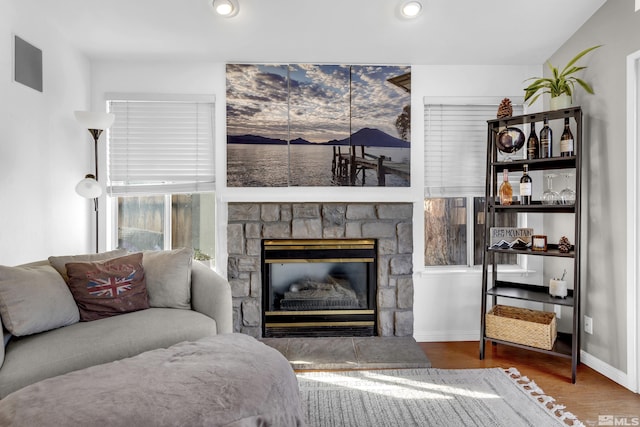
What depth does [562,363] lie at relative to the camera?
2.85 m

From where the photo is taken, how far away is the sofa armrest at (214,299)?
234 centimetres

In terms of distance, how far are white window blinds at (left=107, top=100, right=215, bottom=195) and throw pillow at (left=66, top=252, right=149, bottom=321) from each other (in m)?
1.02

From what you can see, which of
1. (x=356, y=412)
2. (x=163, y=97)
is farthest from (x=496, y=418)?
(x=163, y=97)

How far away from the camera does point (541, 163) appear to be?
2.96 m

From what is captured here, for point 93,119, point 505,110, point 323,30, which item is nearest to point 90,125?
point 93,119

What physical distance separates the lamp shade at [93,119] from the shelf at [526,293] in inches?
121

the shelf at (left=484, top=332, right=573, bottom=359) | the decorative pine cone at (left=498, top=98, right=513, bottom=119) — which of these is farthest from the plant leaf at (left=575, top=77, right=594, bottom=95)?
the shelf at (left=484, top=332, right=573, bottom=359)

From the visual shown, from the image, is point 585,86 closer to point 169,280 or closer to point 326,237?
point 326,237

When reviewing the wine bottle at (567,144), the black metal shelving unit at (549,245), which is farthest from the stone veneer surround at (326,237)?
the wine bottle at (567,144)

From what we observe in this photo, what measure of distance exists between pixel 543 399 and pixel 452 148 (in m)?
1.99

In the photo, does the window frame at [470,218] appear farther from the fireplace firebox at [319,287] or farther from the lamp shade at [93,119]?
the lamp shade at [93,119]

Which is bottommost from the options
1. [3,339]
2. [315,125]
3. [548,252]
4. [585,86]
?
[3,339]

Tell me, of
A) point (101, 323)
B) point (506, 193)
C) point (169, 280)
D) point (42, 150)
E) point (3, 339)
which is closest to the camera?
point (3, 339)

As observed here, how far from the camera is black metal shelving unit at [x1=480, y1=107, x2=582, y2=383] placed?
258cm
